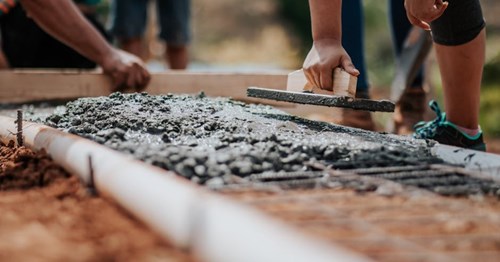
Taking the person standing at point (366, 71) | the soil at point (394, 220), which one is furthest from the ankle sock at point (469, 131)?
the soil at point (394, 220)

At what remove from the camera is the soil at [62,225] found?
40.5 inches

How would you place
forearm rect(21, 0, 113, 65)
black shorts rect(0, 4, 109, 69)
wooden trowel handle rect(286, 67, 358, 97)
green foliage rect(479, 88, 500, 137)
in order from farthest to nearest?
green foliage rect(479, 88, 500, 137), black shorts rect(0, 4, 109, 69), forearm rect(21, 0, 113, 65), wooden trowel handle rect(286, 67, 358, 97)

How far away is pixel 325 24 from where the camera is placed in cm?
226

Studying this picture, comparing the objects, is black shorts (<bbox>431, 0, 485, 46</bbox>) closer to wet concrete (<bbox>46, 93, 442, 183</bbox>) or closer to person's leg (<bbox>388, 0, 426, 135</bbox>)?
wet concrete (<bbox>46, 93, 442, 183</bbox>)

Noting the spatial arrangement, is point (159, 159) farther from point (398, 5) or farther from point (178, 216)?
point (398, 5)

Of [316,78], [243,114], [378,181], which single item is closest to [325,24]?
[316,78]

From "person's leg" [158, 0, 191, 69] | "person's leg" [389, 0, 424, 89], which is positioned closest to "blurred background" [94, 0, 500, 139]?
"person's leg" [158, 0, 191, 69]

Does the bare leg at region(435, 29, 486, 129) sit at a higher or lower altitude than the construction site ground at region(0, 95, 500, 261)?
higher

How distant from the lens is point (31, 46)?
4.34 m

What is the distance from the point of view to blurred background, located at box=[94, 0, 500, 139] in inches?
323

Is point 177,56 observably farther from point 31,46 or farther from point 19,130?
point 19,130

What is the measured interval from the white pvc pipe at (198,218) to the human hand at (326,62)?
0.89 metres

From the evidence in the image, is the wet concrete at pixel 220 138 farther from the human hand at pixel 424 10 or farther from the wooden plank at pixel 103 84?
the wooden plank at pixel 103 84

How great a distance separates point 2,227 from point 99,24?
3.55 meters
